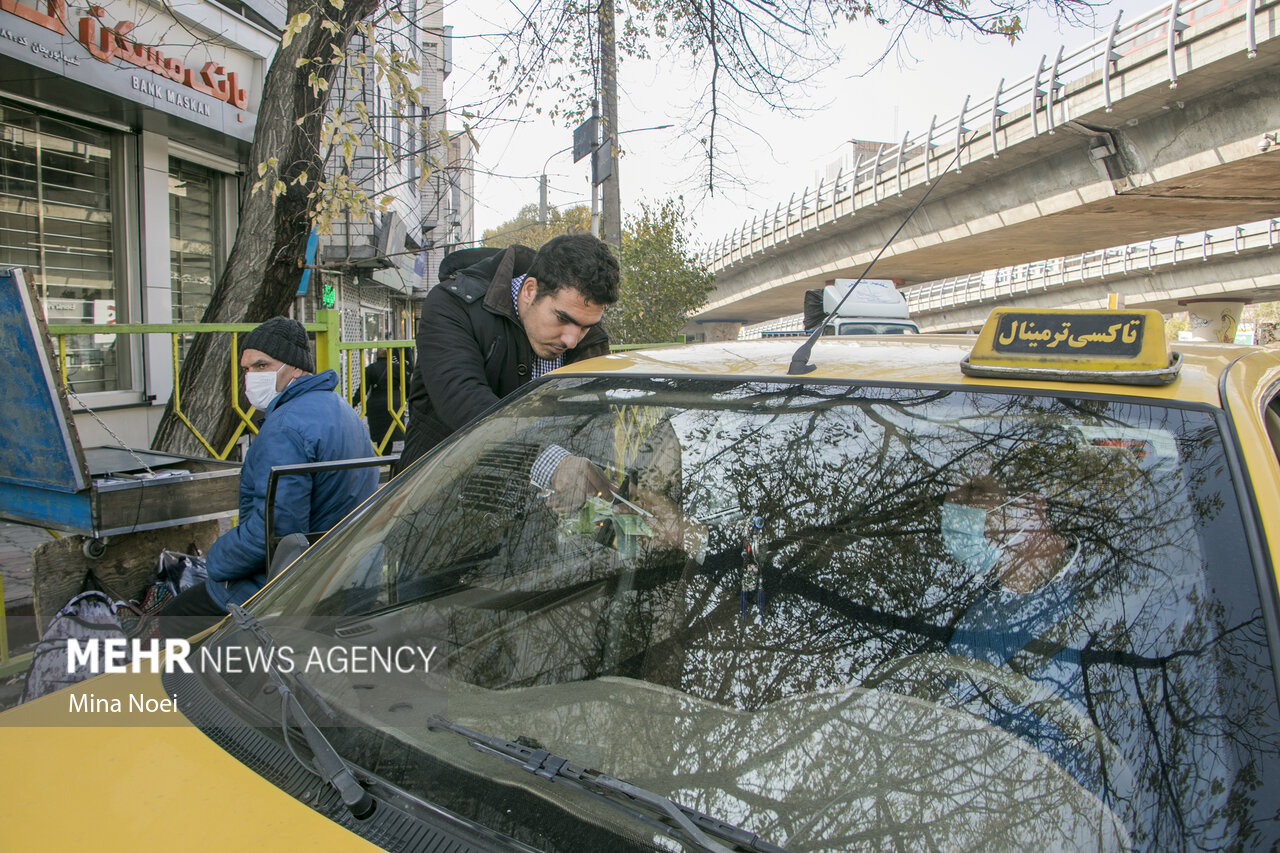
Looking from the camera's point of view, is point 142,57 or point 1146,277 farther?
point 1146,277

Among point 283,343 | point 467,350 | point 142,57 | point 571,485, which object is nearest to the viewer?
point 571,485

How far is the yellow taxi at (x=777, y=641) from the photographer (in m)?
1.21

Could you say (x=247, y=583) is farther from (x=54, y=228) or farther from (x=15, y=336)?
(x=54, y=228)

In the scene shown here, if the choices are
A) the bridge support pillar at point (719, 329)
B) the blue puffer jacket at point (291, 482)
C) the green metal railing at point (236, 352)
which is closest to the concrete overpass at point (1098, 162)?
the green metal railing at point (236, 352)

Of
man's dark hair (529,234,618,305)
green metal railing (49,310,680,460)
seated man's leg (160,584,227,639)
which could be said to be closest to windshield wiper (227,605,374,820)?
man's dark hair (529,234,618,305)

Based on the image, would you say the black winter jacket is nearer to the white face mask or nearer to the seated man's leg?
the white face mask

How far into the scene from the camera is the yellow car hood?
126cm

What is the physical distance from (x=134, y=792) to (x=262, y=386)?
2604mm

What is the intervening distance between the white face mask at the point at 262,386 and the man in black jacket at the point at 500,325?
793 mm

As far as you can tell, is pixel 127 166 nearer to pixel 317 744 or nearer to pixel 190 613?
pixel 190 613

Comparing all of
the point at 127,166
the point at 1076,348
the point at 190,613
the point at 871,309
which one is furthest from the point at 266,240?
the point at 871,309

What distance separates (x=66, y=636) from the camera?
2.88 m

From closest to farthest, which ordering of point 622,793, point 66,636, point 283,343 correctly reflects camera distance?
point 622,793 < point 66,636 < point 283,343

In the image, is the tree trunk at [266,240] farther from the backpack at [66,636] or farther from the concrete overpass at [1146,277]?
the concrete overpass at [1146,277]
